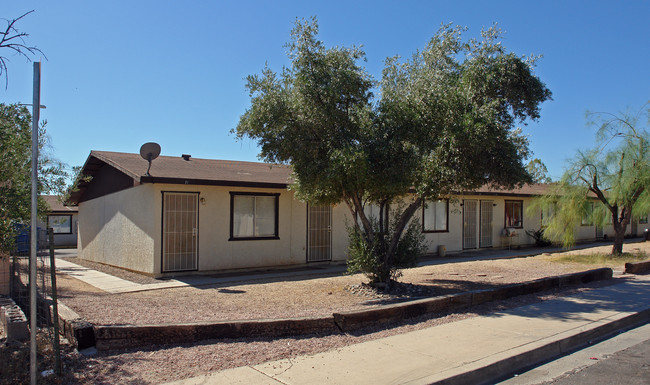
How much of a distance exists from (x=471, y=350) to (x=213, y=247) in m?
8.63

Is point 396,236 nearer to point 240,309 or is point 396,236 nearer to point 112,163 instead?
point 240,309

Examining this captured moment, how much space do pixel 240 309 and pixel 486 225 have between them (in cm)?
1442

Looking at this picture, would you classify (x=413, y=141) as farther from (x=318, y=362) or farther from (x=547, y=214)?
(x=547, y=214)

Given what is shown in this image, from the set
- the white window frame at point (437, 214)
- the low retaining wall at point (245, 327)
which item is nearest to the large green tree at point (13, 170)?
the low retaining wall at point (245, 327)

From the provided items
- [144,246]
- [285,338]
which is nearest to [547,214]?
[144,246]

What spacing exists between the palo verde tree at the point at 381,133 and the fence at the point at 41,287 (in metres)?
4.08

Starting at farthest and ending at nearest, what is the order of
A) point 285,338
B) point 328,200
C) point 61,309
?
point 328,200, point 61,309, point 285,338

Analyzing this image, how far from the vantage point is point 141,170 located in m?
12.7

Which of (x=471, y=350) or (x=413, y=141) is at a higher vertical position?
(x=413, y=141)

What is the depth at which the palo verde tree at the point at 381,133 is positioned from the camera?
27.3 feet

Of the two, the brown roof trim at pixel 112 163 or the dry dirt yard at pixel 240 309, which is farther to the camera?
the brown roof trim at pixel 112 163

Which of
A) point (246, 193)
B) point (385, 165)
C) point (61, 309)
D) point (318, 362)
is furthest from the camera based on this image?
point (246, 193)

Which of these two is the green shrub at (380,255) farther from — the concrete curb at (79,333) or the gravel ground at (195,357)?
the concrete curb at (79,333)

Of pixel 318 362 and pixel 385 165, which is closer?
pixel 318 362
